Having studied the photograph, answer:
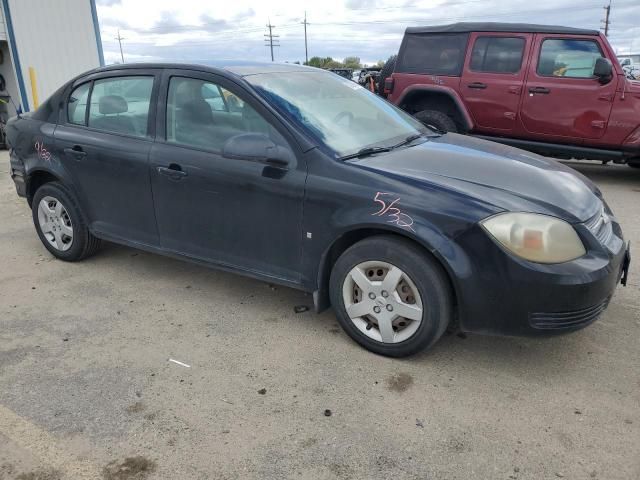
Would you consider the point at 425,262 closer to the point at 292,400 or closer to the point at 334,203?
the point at 334,203

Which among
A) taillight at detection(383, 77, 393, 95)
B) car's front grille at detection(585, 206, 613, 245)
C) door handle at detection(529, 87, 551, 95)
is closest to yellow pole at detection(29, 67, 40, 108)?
taillight at detection(383, 77, 393, 95)

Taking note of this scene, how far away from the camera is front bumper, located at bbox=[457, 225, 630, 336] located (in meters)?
2.63

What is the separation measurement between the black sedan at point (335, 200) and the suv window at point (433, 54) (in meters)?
4.22

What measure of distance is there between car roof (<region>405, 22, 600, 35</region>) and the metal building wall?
799cm

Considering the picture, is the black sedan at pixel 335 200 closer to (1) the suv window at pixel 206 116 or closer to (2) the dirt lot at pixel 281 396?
(1) the suv window at pixel 206 116

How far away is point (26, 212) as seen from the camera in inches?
246

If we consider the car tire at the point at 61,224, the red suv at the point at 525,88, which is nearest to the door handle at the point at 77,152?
the car tire at the point at 61,224

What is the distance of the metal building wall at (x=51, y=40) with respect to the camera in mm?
11094

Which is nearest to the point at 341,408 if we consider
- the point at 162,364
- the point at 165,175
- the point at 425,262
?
the point at 425,262

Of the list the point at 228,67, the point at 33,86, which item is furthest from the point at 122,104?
the point at 33,86

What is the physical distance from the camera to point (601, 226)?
300 centimetres

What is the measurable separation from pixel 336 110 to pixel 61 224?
251cm

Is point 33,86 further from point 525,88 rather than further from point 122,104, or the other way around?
point 525,88

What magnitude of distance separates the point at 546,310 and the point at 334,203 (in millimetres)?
1223
